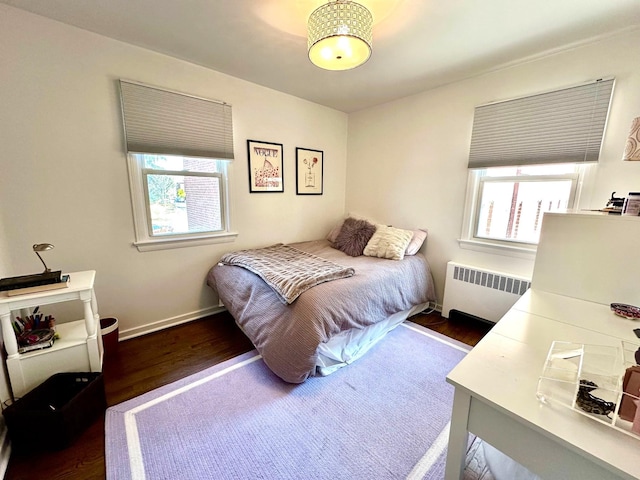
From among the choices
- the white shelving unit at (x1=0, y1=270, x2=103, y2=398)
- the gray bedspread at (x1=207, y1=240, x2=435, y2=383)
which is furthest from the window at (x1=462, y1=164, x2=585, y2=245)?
the white shelving unit at (x1=0, y1=270, x2=103, y2=398)

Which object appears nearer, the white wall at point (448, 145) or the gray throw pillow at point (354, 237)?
the white wall at point (448, 145)

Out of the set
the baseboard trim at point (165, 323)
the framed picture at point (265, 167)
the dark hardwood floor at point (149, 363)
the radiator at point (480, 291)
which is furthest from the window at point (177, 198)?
the radiator at point (480, 291)

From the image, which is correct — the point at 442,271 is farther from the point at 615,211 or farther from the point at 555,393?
the point at 555,393

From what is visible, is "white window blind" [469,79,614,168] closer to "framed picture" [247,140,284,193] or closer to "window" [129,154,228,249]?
"framed picture" [247,140,284,193]

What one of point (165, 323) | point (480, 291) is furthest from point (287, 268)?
point (480, 291)

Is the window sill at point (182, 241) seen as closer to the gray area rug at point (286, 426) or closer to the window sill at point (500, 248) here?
the gray area rug at point (286, 426)

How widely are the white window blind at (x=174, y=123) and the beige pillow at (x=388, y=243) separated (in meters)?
1.69

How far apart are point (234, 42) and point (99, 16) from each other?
32.4 inches

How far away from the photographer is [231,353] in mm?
2129

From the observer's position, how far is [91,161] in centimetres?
197

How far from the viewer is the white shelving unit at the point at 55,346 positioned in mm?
1355

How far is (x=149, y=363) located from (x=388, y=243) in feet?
7.54

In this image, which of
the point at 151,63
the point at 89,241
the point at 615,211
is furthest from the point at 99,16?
the point at 615,211

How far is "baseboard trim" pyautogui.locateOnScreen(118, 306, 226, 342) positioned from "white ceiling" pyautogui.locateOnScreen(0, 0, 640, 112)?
90.7 inches
